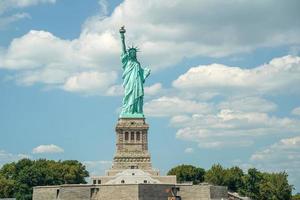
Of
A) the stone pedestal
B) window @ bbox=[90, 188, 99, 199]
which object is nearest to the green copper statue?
the stone pedestal

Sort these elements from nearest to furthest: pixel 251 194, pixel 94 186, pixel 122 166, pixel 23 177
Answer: pixel 94 186
pixel 122 166
pixel 23 177
pixel 251 194

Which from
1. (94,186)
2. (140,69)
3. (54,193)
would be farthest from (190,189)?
(140,69)

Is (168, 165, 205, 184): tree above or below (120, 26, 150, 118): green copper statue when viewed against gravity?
below

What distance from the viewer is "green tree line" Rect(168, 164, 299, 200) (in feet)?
269

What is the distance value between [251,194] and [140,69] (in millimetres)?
22796

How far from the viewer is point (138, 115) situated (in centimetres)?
7462

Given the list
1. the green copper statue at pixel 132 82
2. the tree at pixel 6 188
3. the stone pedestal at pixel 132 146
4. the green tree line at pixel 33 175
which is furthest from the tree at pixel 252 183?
the tree at pixel 6 188

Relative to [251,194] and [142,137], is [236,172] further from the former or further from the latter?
[142,137]

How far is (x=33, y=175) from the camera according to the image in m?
76.9

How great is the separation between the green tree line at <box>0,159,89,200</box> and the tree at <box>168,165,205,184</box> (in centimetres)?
1332

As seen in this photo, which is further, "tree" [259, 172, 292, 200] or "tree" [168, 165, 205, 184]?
"tree" [168, 165, 205, 184]

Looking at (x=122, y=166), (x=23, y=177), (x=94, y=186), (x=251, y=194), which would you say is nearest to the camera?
(x=94, y=186)

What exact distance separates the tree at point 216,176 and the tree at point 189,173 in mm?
3676

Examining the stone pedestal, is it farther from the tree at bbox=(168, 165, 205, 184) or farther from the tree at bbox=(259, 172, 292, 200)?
the tree at bbox=(259, 172, 292, 200)
